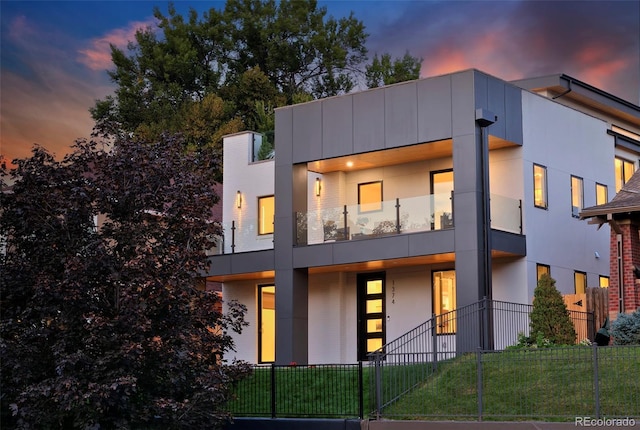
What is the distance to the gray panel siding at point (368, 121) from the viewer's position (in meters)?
29.9

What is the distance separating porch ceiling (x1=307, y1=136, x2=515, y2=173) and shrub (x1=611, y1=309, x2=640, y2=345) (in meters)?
6.26

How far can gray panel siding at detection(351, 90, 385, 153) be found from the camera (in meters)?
29.9

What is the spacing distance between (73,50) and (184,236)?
49.0 ft

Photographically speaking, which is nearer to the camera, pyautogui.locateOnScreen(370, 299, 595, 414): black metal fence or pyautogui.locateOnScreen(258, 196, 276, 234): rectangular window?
pyautogui.locateOnScreen(370, 299, 595, 414): black metal fence

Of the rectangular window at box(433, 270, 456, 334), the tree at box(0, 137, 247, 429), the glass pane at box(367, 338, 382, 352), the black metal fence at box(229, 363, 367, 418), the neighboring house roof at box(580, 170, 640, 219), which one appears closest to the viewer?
the tree at box(0, 137, 247, 429)

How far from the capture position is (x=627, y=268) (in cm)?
2739

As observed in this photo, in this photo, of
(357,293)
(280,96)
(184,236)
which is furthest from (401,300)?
(280,96)

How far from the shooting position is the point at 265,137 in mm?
35281

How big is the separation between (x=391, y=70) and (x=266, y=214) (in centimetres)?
2036

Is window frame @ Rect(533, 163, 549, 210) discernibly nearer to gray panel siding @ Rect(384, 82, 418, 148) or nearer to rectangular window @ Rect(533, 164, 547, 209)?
rectangular window @ Rect(533, 164, 547, 209)

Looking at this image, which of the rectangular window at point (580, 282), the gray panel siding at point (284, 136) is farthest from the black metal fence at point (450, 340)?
the gray panel siding at point (284, 136)

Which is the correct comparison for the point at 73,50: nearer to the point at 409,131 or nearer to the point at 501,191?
the point at 409,131

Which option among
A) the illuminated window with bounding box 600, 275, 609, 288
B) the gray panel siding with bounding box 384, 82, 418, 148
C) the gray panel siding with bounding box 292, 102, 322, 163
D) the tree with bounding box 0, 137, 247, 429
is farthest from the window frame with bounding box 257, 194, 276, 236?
the tree with bounding box 0, 137, 247, 429

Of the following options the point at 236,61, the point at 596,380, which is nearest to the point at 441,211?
the point at 596,380
